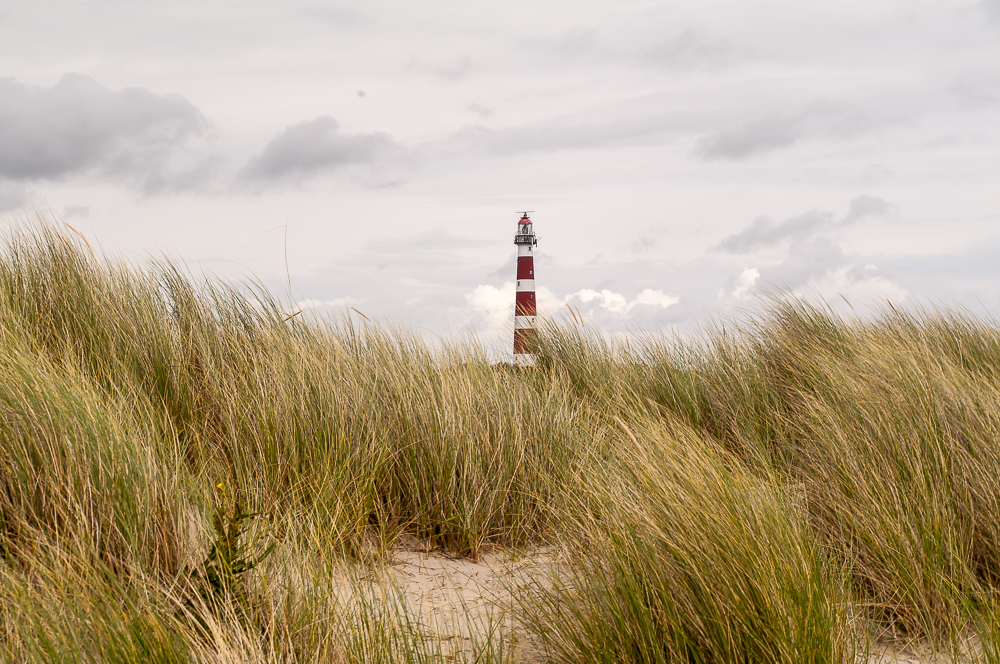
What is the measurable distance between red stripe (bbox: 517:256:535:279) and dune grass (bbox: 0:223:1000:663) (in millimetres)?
17182

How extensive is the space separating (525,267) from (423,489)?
19330 mm

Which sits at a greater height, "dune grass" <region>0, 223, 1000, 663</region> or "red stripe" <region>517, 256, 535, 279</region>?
"red stripe" <region>517, 256, 535, 279</region>

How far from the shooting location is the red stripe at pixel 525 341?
647cm

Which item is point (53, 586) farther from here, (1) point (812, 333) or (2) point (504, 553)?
(1) point (812, 333)

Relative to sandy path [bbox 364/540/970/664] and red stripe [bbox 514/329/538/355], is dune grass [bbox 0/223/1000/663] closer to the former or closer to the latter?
sandy path [bbox 364/540/970/664]

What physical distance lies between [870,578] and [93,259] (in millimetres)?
4866

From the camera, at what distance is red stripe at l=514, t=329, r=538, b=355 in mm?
6469

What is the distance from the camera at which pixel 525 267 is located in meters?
22.4

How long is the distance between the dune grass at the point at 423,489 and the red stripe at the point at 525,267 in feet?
56.4

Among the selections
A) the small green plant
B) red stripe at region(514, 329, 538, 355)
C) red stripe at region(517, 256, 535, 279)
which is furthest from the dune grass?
red stripe at region(517, 256, 535, 279)

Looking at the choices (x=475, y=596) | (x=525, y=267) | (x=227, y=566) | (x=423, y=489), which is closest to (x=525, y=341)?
(x=423, y=489)

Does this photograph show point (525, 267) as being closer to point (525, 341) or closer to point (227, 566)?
point (525, 341)

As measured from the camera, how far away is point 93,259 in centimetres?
454

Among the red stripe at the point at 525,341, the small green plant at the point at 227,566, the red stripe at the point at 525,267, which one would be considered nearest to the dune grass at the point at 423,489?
the small green plant at the point at 227,566
